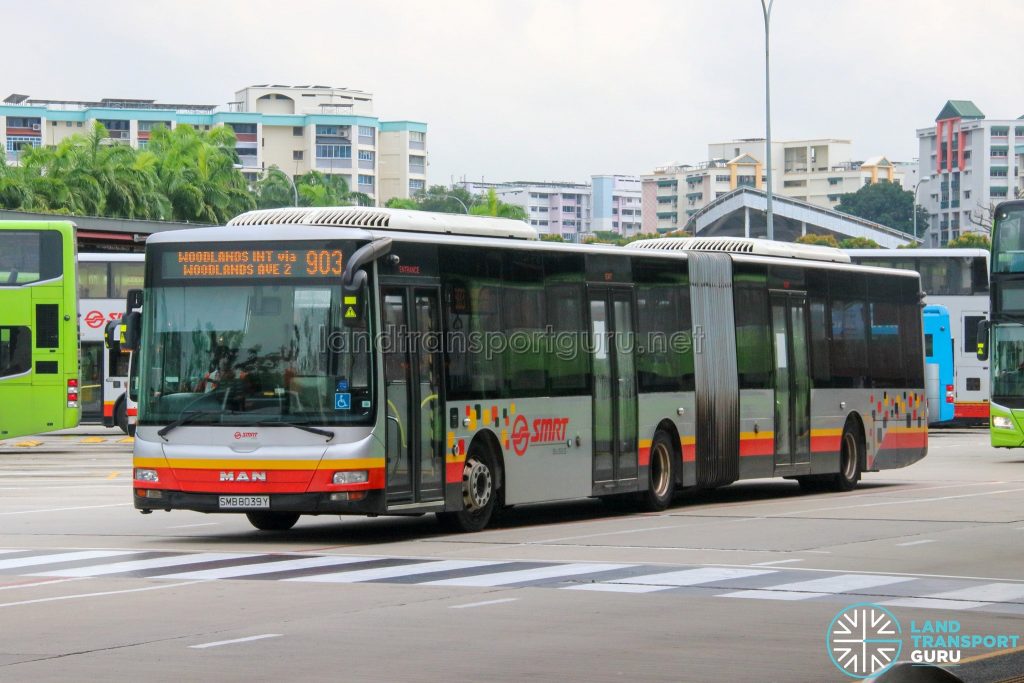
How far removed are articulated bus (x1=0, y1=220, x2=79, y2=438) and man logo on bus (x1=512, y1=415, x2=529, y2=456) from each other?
18832mm

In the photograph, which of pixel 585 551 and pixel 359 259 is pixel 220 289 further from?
pixel 585 551

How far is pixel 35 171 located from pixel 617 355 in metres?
75.9

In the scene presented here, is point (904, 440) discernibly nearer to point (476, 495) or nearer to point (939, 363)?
point (476, 495)

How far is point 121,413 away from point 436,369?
27.6 m

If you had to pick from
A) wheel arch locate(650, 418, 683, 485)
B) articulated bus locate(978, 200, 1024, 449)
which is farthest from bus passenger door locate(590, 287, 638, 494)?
articulated bus locate(978, 200, 1024, 449)

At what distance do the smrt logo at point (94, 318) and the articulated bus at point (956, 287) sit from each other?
20113 mm

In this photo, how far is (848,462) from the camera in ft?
87.4

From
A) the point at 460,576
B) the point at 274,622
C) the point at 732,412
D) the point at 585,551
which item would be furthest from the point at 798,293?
the point at 274,622

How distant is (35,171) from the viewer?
92000mm

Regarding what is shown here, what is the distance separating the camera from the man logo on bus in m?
19.2

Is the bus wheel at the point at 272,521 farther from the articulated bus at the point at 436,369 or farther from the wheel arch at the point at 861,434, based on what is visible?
the wheel arch at the point at 861,434

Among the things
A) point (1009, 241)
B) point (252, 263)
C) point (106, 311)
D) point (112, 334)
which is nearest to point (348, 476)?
point (252, 263)

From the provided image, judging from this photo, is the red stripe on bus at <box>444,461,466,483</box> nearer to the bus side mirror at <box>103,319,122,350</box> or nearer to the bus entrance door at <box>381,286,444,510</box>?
the bus entrance door at <box>381,286,444,510</box>

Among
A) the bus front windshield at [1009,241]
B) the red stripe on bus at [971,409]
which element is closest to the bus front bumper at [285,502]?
the bus front windshield at [1009,241]
